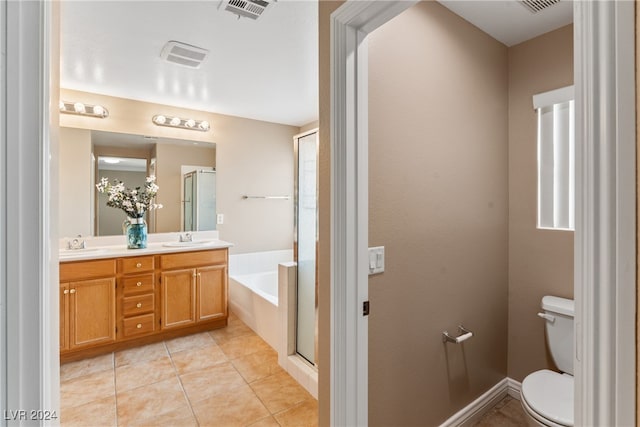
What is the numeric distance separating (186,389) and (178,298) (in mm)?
990

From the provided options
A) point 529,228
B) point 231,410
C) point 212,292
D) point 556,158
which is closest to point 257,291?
point 212,292

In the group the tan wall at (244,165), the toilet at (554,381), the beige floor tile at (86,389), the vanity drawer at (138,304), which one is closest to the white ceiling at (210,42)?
the tan wall at (244,165)

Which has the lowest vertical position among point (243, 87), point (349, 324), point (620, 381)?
point (349, 324)

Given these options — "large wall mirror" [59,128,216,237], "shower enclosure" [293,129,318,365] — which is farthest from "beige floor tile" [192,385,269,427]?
"large wall mirror" [59,128,216,237]

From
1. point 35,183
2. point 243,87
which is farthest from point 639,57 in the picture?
point 243,87

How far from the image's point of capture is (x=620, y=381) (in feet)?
1.77

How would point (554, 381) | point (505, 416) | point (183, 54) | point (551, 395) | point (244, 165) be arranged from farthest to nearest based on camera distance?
point (244, 165) < point (183, 54) < point (505, 416) < point (554, 381) < point (551, 395)

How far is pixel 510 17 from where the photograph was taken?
5.88ft

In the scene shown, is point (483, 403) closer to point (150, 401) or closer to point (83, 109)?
point (150, 401)

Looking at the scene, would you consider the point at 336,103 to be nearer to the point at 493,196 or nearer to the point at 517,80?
the point at 493,196

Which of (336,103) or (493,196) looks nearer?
(336,103)

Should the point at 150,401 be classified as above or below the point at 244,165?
below

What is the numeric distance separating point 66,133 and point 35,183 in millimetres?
2850

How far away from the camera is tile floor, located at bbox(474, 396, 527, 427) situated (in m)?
1.84
